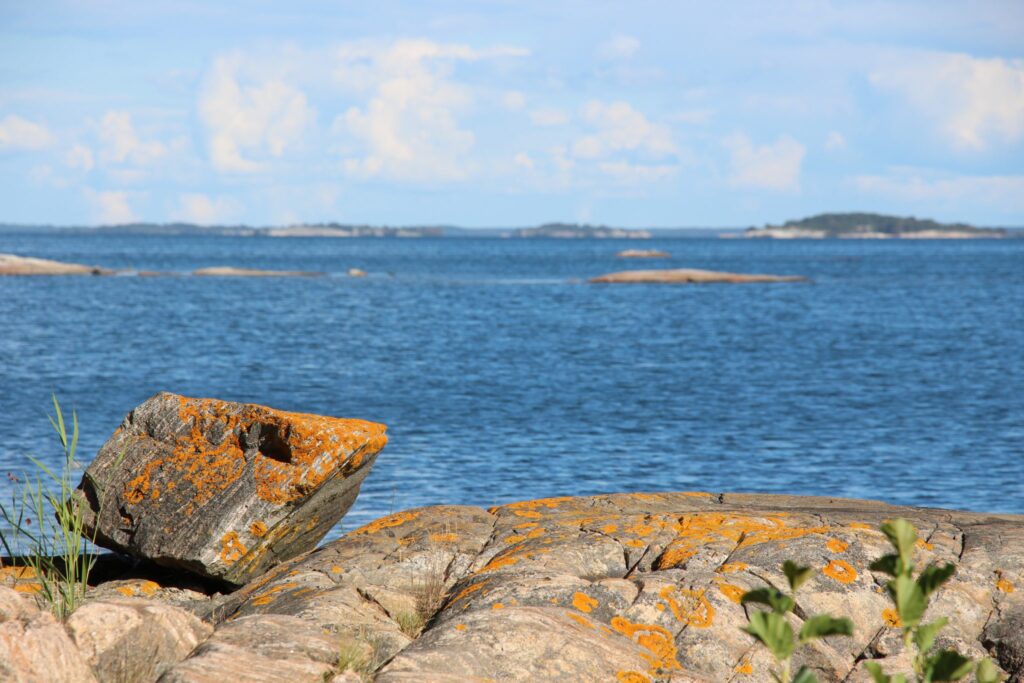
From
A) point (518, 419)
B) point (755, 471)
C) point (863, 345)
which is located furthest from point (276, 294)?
point (755, 471)

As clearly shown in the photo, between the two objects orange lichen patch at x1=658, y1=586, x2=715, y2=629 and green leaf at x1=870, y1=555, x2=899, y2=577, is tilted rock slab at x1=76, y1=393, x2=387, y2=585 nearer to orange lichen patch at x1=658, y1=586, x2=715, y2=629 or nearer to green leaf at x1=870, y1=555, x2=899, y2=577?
orange lichen patch at x1=658, y1=586, x2=715, y2=629

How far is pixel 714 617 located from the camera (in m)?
8.27

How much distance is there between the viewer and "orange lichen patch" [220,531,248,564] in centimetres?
1052

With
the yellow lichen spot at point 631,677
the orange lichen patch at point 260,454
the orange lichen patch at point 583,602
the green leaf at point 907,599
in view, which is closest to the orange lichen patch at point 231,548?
the orange lichen patch at point 260,454

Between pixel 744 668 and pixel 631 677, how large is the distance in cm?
141

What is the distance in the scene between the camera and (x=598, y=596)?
28.0 ft

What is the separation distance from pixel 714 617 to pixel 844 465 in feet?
48.5

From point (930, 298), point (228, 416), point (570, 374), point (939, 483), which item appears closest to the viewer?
point (228, 416)

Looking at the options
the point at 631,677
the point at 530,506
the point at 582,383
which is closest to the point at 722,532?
the point at 530,506

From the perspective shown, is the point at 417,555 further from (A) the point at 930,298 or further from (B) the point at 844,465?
(A) the point at 930,298

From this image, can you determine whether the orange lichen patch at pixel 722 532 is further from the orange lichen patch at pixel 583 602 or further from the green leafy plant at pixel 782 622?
the green leafy plant at pixel 782 622

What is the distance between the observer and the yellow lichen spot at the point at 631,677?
22.5 ft

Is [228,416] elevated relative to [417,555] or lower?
elevated

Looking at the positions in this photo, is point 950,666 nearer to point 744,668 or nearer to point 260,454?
point 744,668
